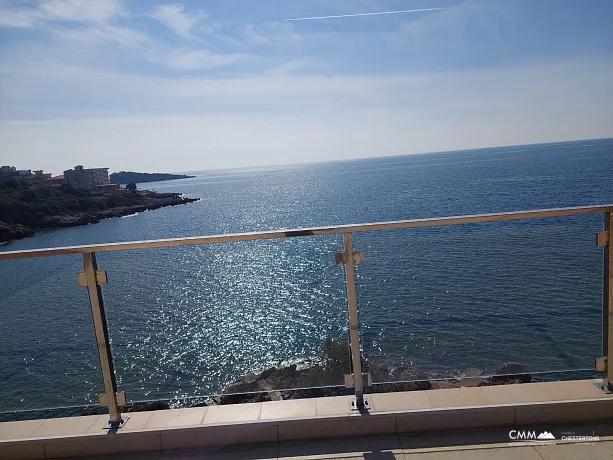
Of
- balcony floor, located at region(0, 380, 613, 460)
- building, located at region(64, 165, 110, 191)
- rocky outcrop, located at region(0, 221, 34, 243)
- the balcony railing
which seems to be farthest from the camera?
building, located at region(64, 165, 110, 191)

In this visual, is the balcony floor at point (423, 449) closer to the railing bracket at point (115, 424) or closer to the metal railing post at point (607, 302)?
the railing bracket at point (115, 424)

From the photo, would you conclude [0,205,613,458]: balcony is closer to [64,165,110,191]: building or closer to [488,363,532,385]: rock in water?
[488,363,532,385]: rock in water

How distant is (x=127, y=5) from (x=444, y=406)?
882cm

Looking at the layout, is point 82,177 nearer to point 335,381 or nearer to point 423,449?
point 335,381

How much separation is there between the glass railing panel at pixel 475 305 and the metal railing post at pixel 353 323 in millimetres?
48

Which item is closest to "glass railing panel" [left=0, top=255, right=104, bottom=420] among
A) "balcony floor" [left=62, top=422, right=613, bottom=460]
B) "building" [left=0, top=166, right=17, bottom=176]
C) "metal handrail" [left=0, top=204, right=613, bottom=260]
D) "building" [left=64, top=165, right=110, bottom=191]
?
"metal handrail" [left=0, top=204, right=613, bottom=260]

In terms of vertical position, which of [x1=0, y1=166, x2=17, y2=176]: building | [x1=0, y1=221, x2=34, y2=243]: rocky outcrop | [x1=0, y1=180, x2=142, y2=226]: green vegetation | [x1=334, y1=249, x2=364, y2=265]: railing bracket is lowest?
[x1=0, y1=221, x2=34, y2=243]: rocky outcrop

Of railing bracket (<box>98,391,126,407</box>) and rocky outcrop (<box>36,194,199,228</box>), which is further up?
railing bracket (<box>98,391,126,407</box>)

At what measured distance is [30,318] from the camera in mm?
2627

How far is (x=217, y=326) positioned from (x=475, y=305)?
1.62 m

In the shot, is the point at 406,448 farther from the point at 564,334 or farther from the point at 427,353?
the point at 564,334

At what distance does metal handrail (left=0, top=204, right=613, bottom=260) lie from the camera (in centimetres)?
239

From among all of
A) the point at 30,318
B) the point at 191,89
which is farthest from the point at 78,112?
the point at 30,318

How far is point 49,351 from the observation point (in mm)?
2594
